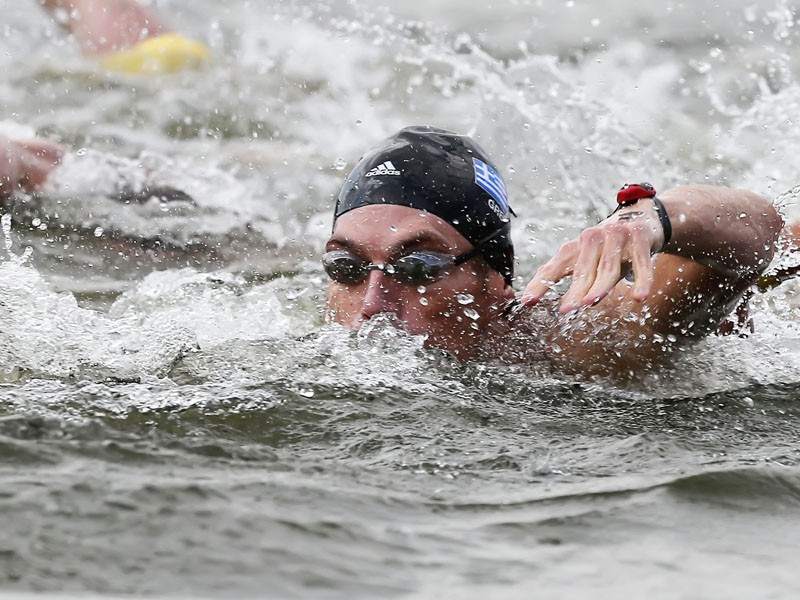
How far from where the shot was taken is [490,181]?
15.9 ft

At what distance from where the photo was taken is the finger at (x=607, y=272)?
3086mm

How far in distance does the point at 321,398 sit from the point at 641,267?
1077 millimetres

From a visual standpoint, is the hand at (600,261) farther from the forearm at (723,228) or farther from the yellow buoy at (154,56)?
the yellow buoy at (154,56)

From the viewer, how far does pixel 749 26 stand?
11.6 m

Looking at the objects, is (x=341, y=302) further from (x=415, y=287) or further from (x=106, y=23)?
(x=106, y=23)

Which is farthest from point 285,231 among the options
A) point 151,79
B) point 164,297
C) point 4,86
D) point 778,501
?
point 778,501

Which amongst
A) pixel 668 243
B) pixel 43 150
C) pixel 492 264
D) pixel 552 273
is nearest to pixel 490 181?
pixel 492 264

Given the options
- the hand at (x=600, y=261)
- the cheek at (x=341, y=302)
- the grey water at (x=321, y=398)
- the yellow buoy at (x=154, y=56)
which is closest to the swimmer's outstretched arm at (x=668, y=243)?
the hand at (x=600, y=261)

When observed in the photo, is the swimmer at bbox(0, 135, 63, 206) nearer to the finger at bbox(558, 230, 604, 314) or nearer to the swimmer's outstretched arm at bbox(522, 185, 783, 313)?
the swimmer's outstretched arm at bbox(522, 185, 783, 313)

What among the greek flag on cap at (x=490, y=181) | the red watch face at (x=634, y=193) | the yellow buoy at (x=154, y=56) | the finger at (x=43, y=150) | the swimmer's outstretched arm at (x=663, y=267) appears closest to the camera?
the swimmer's outstretched arm at (x=663, y=267)

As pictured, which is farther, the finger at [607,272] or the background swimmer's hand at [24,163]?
the background swimmer's hand at [24,163]

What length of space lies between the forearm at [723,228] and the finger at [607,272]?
1.43 feet

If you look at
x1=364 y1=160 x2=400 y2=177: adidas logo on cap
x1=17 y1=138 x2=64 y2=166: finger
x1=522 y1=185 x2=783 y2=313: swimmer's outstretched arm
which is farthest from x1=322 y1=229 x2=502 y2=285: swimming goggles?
x1=17 y1=138 x2=64 y2=166: finger

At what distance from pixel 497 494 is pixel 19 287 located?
2736 mm
